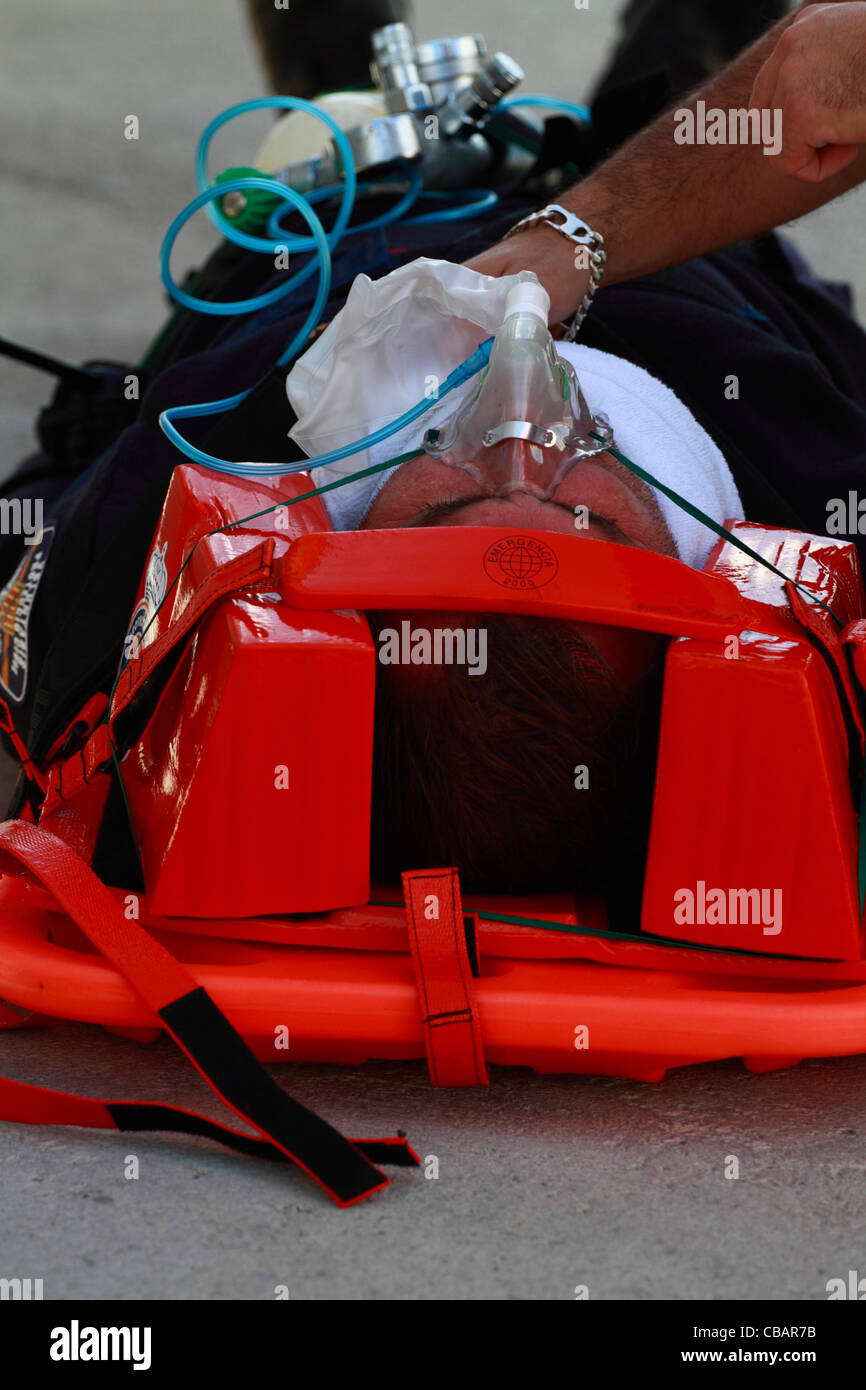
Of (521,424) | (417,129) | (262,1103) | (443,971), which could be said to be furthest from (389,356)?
(417,129)

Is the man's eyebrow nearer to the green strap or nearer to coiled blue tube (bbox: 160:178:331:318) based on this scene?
the green strap

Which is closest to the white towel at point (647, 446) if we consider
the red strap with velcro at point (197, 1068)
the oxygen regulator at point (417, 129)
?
the red strap with velcro at point (197, 1068)

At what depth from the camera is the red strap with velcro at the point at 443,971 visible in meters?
0.96

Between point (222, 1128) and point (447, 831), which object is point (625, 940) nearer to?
point (447, 831)

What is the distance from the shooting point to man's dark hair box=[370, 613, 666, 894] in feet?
3.18

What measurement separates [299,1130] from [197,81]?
5.53 m

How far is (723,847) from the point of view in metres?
0.98

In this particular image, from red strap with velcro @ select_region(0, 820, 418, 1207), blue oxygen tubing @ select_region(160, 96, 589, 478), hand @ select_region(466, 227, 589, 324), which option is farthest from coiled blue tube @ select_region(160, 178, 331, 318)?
red strap with velcro @ select_region(0, 820, 418, 1207)

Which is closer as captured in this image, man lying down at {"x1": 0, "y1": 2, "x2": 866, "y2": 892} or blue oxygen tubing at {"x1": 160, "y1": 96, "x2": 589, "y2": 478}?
man lying down at {"x1": 0, "y1": 2, "x2": 866, "y2": 892}

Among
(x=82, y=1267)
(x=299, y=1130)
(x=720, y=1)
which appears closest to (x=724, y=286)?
(x=720, y=1)

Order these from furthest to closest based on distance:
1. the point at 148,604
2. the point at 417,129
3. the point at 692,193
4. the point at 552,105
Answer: the point at 552,105, the point at 417,129, the point at 692,193, the point at 148,604

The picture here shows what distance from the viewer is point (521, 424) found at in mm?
1044

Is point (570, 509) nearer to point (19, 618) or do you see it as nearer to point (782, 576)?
point (782, 576)

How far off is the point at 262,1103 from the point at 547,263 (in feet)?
3.03
